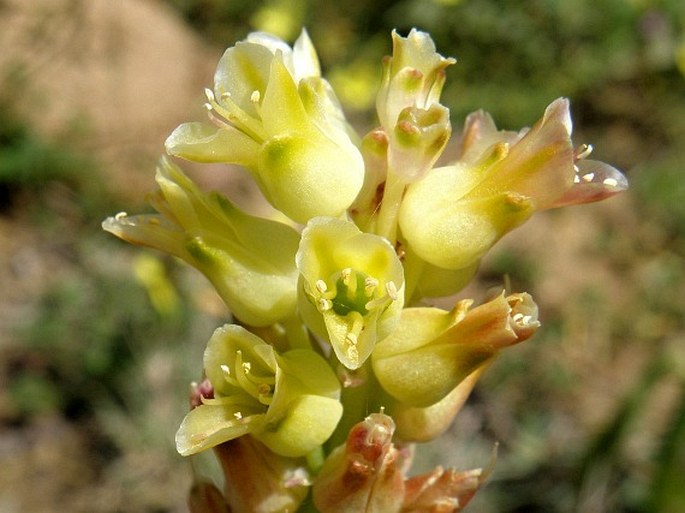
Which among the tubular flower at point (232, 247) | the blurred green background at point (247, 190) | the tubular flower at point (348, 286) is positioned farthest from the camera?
the blurred green background at point (247, 190)

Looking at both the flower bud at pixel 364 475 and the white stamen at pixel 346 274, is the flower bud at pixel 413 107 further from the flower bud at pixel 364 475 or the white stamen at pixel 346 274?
the flower bud at pixel 364 475

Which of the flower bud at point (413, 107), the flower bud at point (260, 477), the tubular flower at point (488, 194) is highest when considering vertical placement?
the flower bud at point (413, 107)

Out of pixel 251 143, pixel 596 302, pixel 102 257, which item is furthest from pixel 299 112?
pixel 596 302

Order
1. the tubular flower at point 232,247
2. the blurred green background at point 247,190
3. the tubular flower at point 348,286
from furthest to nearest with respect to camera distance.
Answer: the blurred green background at point 247,190
the tubular flower at point 232,247
the tubular flower at point 348,286

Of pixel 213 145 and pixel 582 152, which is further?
pixel 582 152

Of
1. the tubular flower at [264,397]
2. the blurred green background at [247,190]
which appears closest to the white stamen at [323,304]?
the tubular flower at [264,397]

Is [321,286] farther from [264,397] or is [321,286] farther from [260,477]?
[260,477]

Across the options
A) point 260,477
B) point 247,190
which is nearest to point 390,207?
point 260,477
